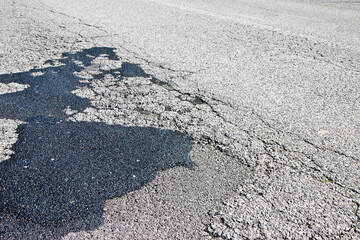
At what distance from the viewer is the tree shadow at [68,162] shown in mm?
2088

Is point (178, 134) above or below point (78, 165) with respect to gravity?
above

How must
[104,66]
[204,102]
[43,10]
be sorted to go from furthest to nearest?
[43,10] < [104,66] < [204,102]

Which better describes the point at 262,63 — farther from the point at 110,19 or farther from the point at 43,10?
the point at 43,10

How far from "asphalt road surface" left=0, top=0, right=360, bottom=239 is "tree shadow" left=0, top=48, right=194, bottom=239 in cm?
1

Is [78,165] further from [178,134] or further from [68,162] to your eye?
[178,134]

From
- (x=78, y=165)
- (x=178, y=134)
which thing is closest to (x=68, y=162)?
(x=78, y=165)

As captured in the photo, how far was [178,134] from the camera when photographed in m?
2.94

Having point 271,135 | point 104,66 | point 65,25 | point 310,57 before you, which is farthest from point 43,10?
point 271,135

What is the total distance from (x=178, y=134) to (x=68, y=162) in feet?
3.18

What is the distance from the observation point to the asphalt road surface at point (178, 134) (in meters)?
2.07

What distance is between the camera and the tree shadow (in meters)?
2.09

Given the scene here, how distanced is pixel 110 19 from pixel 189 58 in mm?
2791

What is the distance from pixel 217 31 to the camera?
19.8 feet

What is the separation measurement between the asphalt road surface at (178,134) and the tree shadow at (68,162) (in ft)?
0.04
